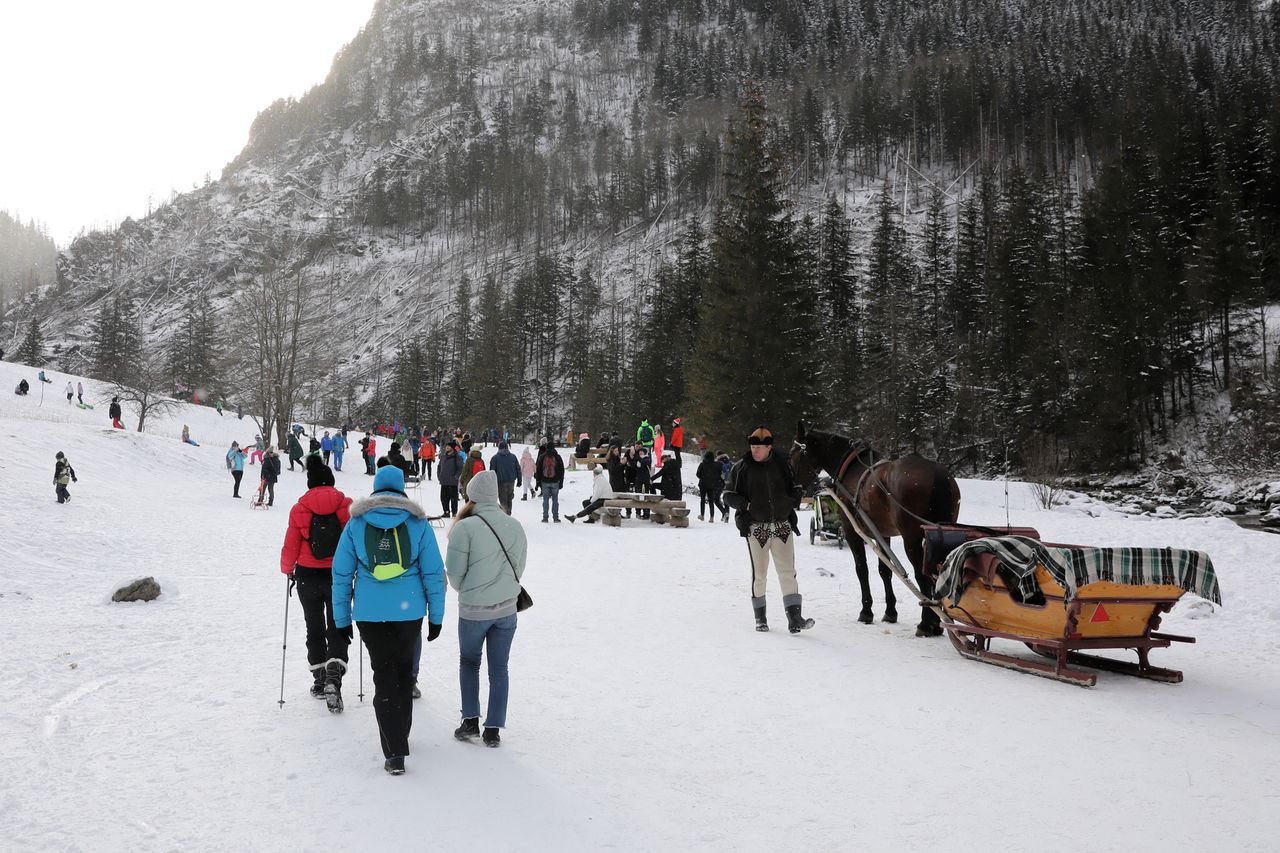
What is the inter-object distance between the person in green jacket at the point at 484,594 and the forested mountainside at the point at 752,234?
1059 inches

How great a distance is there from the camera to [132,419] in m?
43.8

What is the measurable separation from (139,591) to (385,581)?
6825 mm

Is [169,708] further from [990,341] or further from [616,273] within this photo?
[616,273]

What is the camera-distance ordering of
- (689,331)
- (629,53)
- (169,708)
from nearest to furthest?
1. (169,708)
2. (689,331)
3. (629,53)

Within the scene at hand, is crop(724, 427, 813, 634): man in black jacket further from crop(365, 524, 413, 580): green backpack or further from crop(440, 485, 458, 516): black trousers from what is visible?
crop(440, 485, 458, 516): black trousers

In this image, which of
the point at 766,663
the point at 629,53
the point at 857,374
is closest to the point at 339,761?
the point at 766,663

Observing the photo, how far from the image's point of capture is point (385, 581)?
4.38 meters

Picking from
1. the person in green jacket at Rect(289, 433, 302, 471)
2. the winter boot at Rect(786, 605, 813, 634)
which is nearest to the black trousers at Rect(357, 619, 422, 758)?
the winter boot at Rect(786, 605, 813, 634)

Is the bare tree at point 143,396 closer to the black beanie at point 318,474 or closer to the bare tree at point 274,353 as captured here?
the bare tree at point 274,353

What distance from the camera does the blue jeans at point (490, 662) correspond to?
15.7 ft

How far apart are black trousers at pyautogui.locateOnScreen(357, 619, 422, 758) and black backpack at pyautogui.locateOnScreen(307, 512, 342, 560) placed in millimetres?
1399

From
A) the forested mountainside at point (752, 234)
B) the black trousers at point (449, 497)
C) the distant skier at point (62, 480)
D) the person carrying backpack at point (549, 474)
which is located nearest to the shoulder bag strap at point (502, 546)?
the person carrying backpack at point (549, 474)

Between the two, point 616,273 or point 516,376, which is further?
point 616,273

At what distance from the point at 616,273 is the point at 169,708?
93661 mm
